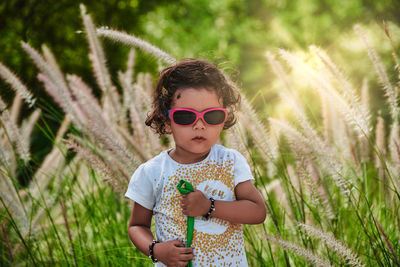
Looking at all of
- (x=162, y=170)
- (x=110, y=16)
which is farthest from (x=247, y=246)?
(x=110, y=16)

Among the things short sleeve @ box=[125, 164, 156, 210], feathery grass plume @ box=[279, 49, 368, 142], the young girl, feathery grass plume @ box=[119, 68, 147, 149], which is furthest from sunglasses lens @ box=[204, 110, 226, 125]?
feathery grass plume @ box=[119, 68, 147, 149]

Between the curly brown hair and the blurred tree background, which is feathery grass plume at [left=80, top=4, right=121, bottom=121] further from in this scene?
the curly brown hair

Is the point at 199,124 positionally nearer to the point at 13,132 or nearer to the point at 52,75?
the point at 52,75

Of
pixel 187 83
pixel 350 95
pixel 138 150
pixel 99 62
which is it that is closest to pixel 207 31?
pixel 99 62

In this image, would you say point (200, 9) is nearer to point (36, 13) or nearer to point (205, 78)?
point (36, 13)

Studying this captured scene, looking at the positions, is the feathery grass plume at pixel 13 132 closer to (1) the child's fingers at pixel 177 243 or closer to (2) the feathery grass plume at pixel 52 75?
(2) the feathery grass plume at pixel 52 75

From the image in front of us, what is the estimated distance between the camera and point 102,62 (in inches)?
77.7

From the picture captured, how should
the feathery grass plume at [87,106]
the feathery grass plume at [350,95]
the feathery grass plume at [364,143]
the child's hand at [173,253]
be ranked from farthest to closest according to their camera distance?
the feathery grass plume at [364,143] → the feathery grass plume at [87,106] → the feathery grass plume at [350,95] → the child's hand at [173,253]

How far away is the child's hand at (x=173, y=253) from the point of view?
1.03m

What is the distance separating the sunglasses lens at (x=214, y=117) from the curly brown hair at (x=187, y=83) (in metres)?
0.07

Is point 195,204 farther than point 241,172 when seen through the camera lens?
No

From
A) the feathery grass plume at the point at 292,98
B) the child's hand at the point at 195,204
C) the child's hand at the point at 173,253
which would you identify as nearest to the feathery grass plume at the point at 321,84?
the feathery grass plume at the point at 292,98

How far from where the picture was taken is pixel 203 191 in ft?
3.62

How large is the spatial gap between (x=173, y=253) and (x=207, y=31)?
10072 millimetres
